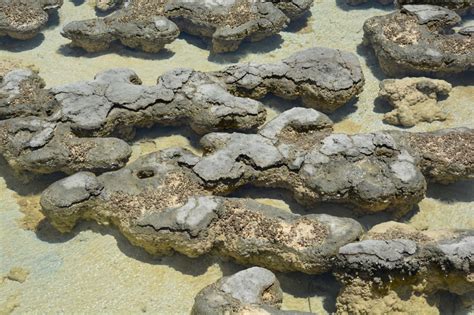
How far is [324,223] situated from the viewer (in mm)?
7621

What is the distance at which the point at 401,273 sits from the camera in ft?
22.6

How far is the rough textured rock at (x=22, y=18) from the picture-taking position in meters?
12.1

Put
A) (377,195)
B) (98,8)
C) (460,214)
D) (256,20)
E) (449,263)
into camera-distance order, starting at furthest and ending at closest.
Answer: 1. (98,8)
2. (256,20)
3. (460,214)
4. (377,195)
5. (449,263)

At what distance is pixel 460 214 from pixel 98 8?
998cm

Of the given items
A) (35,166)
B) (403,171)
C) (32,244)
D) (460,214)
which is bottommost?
(32,244)

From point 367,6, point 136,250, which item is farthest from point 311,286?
point 367,6

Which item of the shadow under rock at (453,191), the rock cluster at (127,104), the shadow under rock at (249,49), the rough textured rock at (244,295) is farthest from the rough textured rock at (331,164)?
the shadow under rock at (249,49)

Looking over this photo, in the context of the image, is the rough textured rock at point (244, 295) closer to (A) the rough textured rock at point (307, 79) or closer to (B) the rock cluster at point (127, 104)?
(B) the rock cluster at point (127, 104)

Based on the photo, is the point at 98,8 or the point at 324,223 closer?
the point at 324,223

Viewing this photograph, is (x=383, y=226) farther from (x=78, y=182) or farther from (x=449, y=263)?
(x=78, y=182)

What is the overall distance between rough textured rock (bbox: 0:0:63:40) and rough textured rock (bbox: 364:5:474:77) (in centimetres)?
764

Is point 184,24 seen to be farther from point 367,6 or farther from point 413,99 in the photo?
point 413,99

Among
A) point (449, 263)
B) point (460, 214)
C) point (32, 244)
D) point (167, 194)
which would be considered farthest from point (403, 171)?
point (32, 244)

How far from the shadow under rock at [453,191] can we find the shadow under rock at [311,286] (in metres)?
2.57
